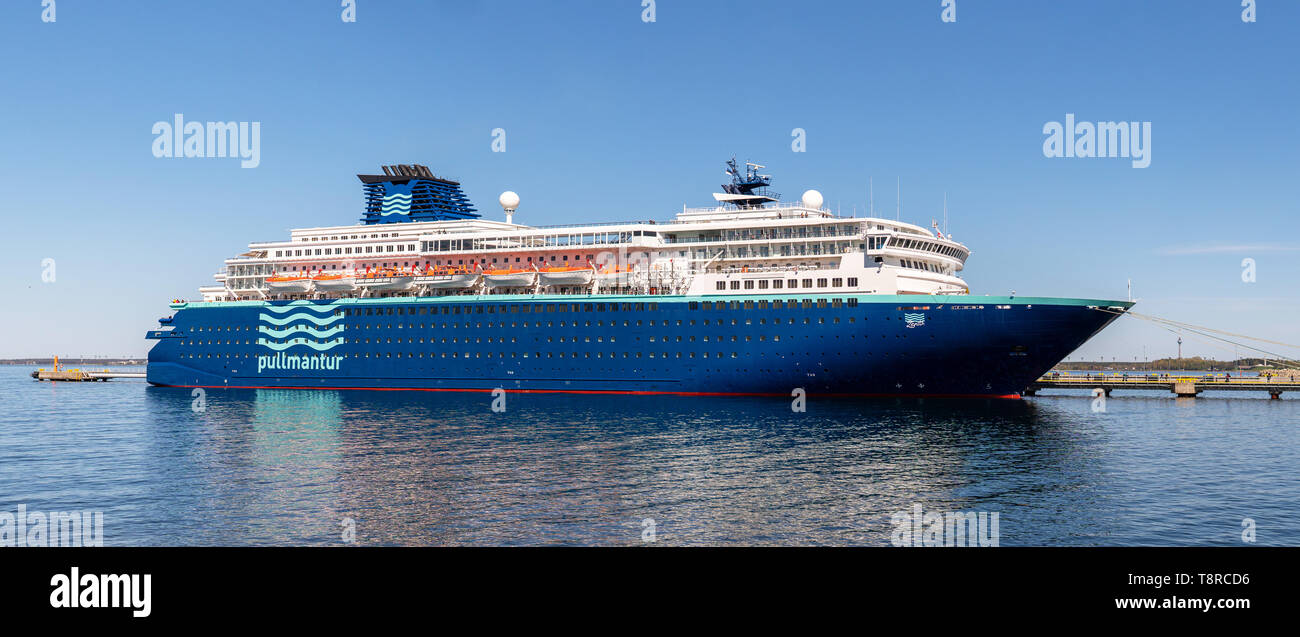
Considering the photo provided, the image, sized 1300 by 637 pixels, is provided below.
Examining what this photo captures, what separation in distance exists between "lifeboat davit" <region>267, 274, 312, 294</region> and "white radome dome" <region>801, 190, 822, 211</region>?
4282 cm

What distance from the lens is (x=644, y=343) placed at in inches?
2285

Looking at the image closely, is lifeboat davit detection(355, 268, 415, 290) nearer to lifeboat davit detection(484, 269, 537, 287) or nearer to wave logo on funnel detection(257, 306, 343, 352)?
wave logo on funnel detection(257, 306, 343, 352)

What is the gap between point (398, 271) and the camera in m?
69.3

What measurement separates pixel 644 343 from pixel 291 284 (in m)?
35.2

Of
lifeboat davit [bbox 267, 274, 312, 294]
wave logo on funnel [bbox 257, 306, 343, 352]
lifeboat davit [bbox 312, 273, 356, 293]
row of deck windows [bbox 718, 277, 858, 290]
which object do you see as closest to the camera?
row of deck windows [bbox 718, 277, 858, 290]

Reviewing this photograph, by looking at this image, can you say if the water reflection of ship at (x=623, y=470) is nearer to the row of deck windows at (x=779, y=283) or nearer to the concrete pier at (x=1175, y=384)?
the row of deck windows at (x=779, y=283)

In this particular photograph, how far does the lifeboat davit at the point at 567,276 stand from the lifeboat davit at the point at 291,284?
22.8m

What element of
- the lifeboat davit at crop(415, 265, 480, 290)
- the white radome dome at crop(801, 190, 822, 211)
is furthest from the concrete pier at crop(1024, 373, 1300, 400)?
the lifeboat davit at crop(415, 265, 480, 290)

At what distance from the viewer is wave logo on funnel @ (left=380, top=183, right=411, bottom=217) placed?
7569 centimetres

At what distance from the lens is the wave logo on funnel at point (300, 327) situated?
7006 cm

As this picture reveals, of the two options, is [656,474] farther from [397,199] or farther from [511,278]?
[397,199]

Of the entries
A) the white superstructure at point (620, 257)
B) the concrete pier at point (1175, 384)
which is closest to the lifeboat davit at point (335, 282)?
the white superstructure at point (620, 257)
